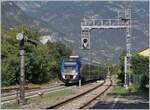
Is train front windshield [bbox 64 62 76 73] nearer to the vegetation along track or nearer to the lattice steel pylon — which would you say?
the lattice steel pylon

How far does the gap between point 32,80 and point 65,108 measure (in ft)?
154

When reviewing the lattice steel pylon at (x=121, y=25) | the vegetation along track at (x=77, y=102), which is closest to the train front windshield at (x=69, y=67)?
the lattice steel pylon at (x=121, y=25)

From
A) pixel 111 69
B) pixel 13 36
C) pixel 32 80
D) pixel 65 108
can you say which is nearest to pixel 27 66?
pixel 32 80

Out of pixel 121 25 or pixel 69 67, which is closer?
pixel 121 25

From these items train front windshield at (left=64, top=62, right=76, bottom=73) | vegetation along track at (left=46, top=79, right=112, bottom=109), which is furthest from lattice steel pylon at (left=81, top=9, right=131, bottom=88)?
vegetation along track at (left=46, top=79, right=112, bottom=109)

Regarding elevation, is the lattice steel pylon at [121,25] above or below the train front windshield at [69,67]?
above

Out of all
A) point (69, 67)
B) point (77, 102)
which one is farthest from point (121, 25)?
point (77, 102)

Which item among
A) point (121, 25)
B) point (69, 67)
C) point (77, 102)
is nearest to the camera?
point (77, 102)

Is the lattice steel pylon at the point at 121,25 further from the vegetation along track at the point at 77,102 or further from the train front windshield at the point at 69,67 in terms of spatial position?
the vegetation along track at the point at 77,102

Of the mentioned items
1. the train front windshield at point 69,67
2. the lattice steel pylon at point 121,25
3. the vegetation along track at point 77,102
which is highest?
the lattice steel pylon at point 121,25

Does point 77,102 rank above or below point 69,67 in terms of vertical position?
below

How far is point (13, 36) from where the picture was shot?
76500mm

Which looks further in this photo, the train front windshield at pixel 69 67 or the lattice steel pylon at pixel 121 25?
the train front windshield at pixel 69 67

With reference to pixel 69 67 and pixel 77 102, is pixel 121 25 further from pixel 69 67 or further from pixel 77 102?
pixel 77 102
